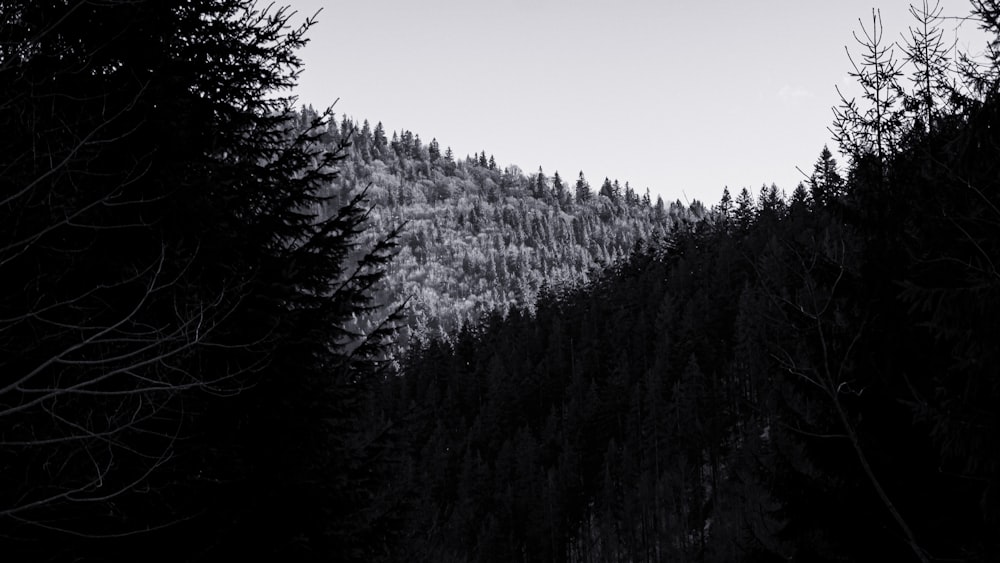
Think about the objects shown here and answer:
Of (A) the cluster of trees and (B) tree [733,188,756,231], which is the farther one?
(B) tree [733,188,756,231]

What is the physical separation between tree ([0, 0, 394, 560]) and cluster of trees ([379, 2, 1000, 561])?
169 cm

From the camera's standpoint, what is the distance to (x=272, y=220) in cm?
645

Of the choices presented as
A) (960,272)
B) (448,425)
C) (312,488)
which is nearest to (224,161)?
(312,488)

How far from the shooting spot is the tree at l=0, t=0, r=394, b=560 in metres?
4.15

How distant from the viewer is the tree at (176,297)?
13.6 ft

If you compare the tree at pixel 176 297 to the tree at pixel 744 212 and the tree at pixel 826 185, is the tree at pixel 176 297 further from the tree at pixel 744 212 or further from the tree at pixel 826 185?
the tree at pixel 744 212

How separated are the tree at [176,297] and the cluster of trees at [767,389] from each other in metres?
1.69

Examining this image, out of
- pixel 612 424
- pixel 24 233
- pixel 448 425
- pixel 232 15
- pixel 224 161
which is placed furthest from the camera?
pixel 448 425

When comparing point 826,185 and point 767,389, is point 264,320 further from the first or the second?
point 767,389

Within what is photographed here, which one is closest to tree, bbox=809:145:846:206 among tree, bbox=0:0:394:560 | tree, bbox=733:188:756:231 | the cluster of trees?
the cluster of trees

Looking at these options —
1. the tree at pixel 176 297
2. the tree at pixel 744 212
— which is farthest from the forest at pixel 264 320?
the tree at pixel 744 212

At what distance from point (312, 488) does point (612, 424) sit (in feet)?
197

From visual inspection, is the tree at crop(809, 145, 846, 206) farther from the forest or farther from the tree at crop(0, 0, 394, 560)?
the tree at crop(0, 0, 394, 560)

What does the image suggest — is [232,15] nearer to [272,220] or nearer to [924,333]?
[272,220]
